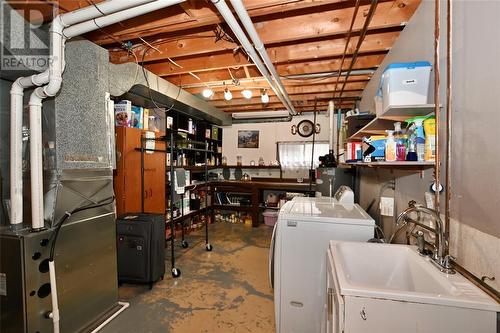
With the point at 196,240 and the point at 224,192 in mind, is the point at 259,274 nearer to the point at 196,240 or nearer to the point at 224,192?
the point at 196,240

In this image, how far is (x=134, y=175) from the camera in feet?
8.87

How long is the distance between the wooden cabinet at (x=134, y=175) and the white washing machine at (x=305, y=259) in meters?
1.84

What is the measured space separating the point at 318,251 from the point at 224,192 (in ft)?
11.8

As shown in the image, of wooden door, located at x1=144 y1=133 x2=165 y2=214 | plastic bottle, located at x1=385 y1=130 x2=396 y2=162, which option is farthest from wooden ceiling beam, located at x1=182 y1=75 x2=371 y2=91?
plastic bottle, located at x1=385 y1=130 x2=396 y2=162

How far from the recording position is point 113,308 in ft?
6.70

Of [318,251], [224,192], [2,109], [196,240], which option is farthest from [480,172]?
[224,192]

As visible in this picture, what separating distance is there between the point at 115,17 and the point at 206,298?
242 cm

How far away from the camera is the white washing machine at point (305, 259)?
162 cm

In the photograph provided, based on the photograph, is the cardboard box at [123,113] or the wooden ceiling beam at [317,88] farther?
the wooden ceiling beam at [317,88]

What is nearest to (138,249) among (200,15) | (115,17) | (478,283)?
(115,17)

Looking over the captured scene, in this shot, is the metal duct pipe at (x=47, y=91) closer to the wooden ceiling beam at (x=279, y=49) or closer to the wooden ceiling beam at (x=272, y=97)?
the wooden ceiling beam at (x=279, y=49)

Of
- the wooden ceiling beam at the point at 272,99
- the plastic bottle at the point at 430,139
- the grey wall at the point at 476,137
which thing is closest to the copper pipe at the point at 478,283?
the grey wall at the point at 476,137

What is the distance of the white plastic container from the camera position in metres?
1.19

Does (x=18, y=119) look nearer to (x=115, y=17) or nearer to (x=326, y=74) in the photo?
(x=115, y=17)
